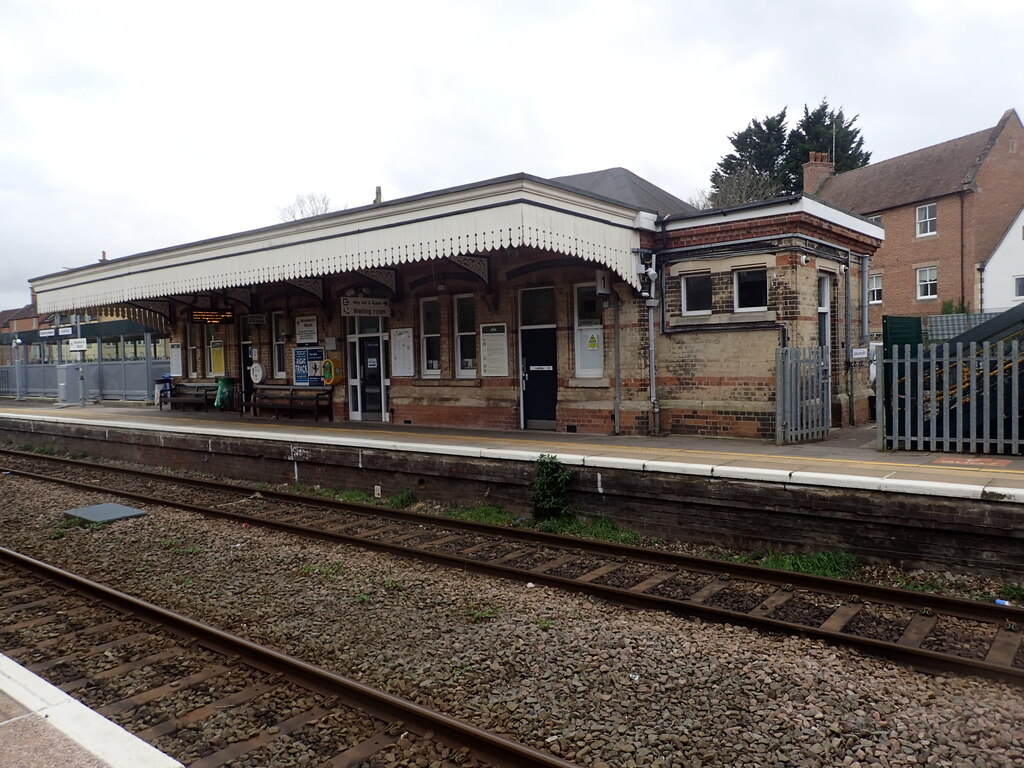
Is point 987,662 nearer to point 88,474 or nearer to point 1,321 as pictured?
point 88,474

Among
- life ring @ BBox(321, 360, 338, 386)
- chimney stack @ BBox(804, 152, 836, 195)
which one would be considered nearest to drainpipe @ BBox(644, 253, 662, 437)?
life ring @ BBox(321, 360, 338, 386)

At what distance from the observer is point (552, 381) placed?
13.6 meters

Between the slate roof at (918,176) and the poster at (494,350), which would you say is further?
the slate roof at (918,176)

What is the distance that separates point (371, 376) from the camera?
54.9 feet

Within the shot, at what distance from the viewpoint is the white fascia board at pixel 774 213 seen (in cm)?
1136

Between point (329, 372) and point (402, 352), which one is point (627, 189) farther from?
point (329, 372)

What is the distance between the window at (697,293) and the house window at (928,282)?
2373 cm

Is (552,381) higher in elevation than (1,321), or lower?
lower

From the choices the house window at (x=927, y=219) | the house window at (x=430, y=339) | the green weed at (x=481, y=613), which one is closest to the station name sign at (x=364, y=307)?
the house window at (x=430, y=339)

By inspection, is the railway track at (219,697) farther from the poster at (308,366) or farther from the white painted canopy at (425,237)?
the poster at (308,366)

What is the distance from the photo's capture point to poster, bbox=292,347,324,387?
57.8 ft

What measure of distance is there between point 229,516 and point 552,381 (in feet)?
20.1

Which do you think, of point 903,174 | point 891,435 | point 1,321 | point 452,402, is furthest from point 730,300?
point 1,321

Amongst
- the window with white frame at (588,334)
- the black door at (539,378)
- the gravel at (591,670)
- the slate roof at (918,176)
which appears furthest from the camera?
the slate roof at (918,176)
